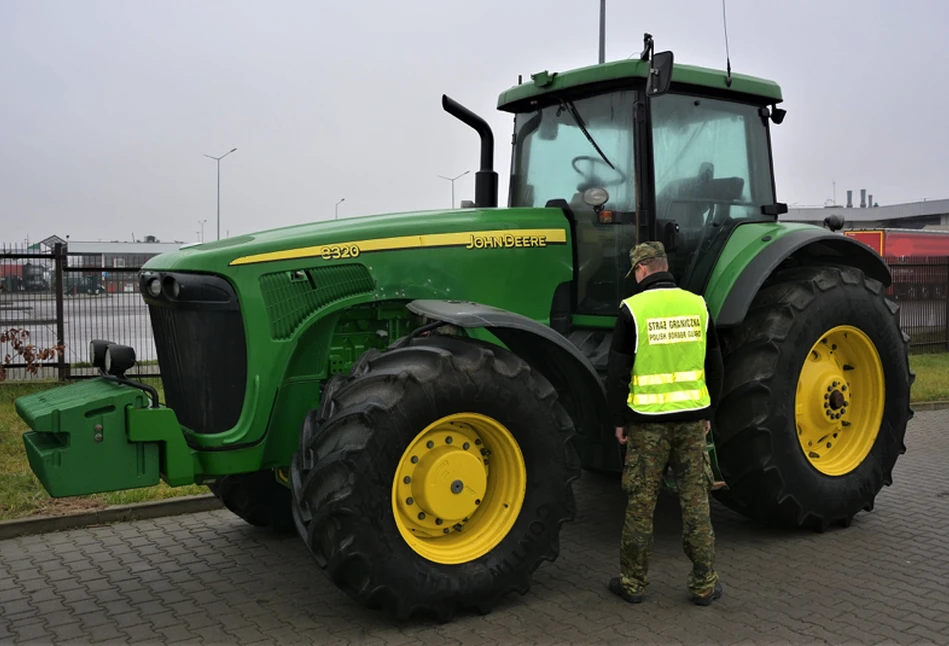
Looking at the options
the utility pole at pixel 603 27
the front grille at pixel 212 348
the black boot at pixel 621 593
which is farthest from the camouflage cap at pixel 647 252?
the utility pole at pixel 603 27

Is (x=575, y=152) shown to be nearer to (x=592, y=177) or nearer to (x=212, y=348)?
(x=592, y=177)

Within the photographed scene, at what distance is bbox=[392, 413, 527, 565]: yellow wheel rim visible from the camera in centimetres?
455

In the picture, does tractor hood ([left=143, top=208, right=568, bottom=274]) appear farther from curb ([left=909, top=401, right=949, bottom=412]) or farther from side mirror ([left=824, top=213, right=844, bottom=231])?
curb ([left=909, top=401, right=949, bottom=412])

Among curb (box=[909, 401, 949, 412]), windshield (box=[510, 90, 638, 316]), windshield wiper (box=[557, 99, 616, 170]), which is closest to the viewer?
windshield (box=[510, 90, 638, 316])

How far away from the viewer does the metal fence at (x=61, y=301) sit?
486 inches

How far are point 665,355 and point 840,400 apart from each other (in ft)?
6.30

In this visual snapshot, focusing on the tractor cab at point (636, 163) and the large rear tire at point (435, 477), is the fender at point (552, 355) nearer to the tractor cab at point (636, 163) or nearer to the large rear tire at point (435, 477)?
the large rear tire at point (435, 477)

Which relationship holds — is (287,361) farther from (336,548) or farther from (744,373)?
(744,373)

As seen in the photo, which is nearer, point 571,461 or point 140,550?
point 571,461

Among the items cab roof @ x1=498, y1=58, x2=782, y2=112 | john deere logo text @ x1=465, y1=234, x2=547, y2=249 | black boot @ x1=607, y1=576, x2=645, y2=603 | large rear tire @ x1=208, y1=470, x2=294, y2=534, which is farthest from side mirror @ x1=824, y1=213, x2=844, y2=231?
large rear tire @ x1=208, y1=470, x2=294, y2=534

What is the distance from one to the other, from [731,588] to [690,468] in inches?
30.9

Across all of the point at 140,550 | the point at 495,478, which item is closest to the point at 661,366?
the point at 495,478

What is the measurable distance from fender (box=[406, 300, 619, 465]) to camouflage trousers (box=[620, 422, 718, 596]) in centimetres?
43

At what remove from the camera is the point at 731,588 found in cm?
505
